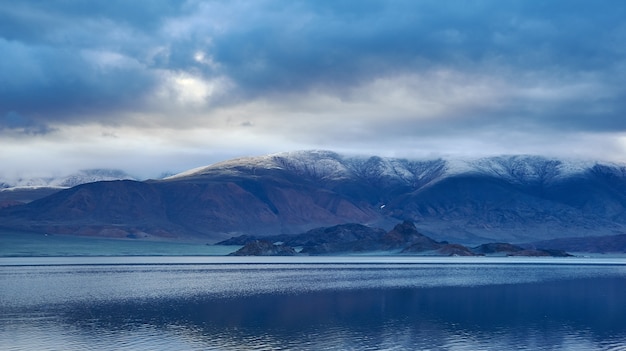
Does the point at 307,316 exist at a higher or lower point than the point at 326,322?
higher

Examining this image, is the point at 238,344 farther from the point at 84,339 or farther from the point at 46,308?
the point at 46,308

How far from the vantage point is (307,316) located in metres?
62.7

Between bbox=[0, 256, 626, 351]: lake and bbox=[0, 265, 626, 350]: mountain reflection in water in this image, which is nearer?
bbox=[0, 265, 626, 350]: mountain reflection in water

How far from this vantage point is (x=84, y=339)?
165ft

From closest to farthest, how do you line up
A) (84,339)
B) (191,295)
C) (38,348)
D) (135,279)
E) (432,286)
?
1. (38,348)
2. (84,339)
3. (191,295)
4. (432,286)
5. (135,279)

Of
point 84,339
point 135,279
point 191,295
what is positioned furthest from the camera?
point 135,279

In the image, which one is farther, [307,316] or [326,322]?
[307,316]

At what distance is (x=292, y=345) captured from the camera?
4872 centimetres

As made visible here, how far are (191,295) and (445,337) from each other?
3444cm

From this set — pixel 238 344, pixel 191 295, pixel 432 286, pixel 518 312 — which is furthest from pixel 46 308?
pixel 432 286

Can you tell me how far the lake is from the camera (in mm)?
50250

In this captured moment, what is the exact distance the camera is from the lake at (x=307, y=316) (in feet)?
165

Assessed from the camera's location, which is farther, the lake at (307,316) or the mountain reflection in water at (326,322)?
the lake at (307,316)

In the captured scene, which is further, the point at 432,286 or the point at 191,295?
the point at 432,286
